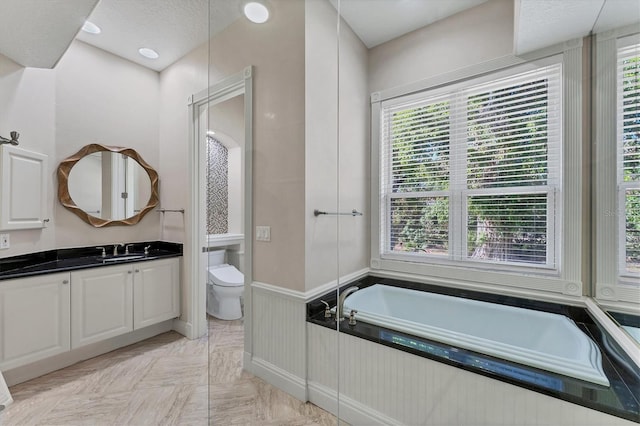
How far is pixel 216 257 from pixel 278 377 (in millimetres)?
1003

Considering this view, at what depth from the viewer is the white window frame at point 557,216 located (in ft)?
5.12

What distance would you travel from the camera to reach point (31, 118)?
216cm

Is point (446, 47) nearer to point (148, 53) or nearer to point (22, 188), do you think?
point (148, 53)

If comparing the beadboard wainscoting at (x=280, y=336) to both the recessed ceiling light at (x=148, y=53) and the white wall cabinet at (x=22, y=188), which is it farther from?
the recessed ceiling light at (x=148, y=53)

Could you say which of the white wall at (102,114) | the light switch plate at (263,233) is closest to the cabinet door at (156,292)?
the white wall at (102,114)

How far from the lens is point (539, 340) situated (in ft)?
5.15

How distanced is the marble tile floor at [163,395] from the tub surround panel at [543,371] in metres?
0.34

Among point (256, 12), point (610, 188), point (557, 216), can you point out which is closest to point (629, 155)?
point (610, 188)

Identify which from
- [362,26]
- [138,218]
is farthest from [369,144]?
[138,218]

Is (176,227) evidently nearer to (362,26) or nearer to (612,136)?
(362,26)

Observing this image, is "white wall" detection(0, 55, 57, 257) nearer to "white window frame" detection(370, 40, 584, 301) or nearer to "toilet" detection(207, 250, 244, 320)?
"toilet" detection(207, 250, 244, 320)

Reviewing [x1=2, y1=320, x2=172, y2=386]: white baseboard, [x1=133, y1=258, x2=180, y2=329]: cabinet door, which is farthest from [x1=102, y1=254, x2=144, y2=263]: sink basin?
[x1=2, y1=320, x2=172, y2=386]: white baseboard

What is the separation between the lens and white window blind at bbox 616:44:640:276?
129 centimetres

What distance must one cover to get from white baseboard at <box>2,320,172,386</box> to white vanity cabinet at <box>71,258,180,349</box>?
0.56 ft
